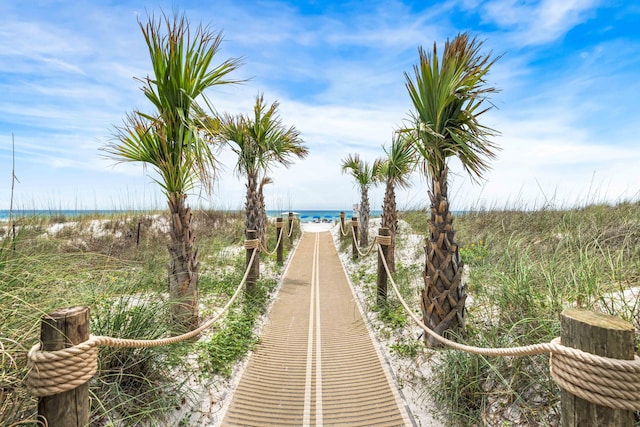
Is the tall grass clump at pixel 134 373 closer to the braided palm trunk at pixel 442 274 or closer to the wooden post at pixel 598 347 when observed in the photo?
the wooden post at pixel 598 347

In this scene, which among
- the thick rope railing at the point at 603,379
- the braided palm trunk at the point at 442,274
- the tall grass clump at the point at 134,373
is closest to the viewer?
the thick rope railing at the point at 603,379

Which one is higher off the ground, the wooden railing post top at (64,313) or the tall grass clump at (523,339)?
the wooden railing post top at (64,313)

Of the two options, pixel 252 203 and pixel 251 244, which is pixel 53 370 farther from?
pixel 252 203

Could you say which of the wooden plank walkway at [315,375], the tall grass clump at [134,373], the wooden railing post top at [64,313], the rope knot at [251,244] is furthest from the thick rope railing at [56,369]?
the rope knot at [251,244]

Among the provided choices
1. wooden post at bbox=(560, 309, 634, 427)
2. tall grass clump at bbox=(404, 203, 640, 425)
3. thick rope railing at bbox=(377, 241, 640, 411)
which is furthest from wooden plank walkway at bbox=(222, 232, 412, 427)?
thick rope railing at bbox=(377, 241, 640, 411)

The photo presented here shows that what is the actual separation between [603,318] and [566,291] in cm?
204

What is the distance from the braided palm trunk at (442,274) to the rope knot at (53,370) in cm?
369

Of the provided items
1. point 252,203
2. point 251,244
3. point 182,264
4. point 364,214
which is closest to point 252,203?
point 252,203

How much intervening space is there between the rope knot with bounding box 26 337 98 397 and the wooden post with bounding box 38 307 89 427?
0.17ft

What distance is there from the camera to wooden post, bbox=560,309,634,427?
1.32m

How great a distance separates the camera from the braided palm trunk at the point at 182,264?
396cm

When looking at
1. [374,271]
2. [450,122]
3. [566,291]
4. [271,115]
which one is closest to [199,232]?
[271,115]

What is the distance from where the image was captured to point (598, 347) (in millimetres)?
1362

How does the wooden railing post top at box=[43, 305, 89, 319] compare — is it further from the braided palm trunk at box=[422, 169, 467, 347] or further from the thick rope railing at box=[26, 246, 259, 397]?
the braided palm trunk at box=[422, 169, 467, 347]
